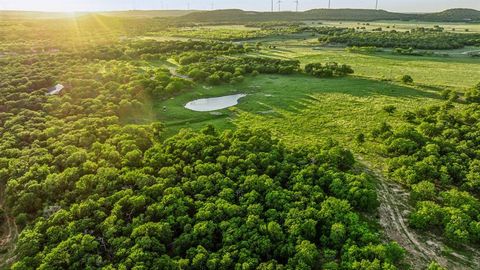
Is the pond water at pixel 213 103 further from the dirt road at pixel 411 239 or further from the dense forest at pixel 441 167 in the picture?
the dirt road at pixel 411 239

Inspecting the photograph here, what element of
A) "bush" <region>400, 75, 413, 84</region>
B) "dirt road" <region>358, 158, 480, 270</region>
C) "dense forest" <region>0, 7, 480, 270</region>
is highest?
"bush" <region>400, 75, 413, 84</region>

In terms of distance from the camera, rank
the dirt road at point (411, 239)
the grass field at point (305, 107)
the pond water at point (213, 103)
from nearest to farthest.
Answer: the dirt road at point (411, 239) < the grass field at point (305, 107) < the pond water at point (213, 103)

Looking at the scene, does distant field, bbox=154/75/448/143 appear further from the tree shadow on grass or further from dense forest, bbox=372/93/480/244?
dense forest, bbox=372/93/480/244

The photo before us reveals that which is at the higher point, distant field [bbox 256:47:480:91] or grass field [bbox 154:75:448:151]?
distant field [bbox 256:47:480:91]

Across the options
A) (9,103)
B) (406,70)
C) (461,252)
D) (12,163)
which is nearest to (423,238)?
(461,252)

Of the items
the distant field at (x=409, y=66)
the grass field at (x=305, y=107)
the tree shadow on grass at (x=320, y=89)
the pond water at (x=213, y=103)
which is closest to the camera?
the grass field at (x=305, y=107)

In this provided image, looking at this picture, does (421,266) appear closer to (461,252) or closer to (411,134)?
(461,252)

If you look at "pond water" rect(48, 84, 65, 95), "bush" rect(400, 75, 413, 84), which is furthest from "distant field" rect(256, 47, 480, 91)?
"pond water" rect(48, 84, 65, 95)

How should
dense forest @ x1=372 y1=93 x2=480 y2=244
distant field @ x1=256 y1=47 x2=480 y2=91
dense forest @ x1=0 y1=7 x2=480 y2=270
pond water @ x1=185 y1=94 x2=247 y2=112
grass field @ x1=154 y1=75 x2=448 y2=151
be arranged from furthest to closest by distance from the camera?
distant field @ x1=256 y1=47 x2=480 y2=91, pond water @ x1=185 y1=94 x2=247 y2=112, grass field @ x1=154 y1=75 x2=448 y2=151, dense forest @ x1=372 y1=93 x2=480 y2=244, dense forest @ x1=0 y1=7 x2=480 y2=270

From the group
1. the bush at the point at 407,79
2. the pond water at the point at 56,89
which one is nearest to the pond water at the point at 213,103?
the pond water at the point at 56,89
